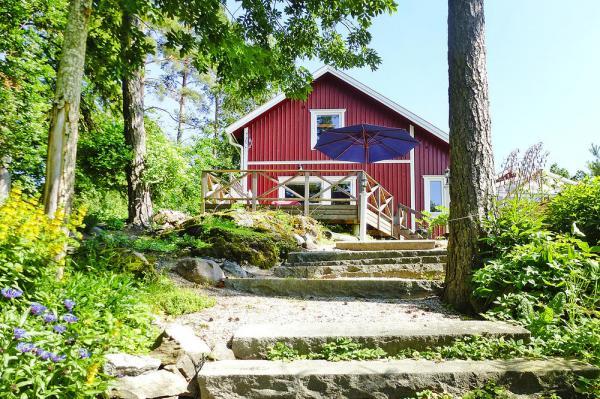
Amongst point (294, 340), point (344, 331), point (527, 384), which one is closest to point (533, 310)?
point (527, 384)

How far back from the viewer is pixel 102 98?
11.3 m

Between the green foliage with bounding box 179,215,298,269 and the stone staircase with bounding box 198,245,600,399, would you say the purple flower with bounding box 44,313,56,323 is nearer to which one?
the stone staircase with bounding box 198,245,600,399

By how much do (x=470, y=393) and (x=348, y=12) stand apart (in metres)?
6.55

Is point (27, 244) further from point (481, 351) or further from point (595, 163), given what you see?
point (595, 163)

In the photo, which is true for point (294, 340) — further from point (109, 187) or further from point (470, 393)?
point (109, 187)

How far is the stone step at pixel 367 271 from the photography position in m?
5.94

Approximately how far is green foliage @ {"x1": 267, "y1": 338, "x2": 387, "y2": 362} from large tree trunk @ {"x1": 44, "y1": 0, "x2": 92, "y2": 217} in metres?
2.48

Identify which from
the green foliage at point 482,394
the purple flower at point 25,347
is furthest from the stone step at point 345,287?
the purple flower at point 25,347

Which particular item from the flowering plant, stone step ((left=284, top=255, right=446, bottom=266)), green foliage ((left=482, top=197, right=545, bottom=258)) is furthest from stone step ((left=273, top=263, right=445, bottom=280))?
the flowering plant

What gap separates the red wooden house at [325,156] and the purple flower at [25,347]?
489 inches

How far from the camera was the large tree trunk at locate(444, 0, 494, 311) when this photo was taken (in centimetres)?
431

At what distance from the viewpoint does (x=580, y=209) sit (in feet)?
14.0

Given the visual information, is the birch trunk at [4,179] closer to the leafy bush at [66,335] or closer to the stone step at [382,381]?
the leafy bush at [66,335]

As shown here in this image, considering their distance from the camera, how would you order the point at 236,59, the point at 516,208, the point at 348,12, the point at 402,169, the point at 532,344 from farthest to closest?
the point at 402,169
the point at 348,12
the point at 236,59
the point at 516,208
the point at 532,344
